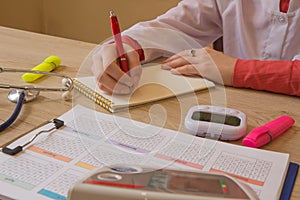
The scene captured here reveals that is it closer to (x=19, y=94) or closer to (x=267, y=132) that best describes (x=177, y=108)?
(x=267, y=132)

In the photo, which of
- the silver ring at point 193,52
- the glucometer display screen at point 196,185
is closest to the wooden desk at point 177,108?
the silver ring at point 193,52

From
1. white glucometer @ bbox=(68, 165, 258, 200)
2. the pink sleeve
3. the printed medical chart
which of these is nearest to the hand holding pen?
the printed medical chart

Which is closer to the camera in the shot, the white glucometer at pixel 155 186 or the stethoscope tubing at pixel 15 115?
the white glucometer at pixel 155 186

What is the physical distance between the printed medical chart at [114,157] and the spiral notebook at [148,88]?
6 centimetres

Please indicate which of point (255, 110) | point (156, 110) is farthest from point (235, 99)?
point (156, 110)

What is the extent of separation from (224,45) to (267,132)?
2.01ft

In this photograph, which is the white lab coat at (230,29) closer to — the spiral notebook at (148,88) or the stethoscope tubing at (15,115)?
the spiral notebook at (148,88)

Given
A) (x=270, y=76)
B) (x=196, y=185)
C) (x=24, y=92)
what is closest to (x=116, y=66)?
(x=24, y=92)

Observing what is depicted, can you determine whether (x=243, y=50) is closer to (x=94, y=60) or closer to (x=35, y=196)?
(x=94, y=60)

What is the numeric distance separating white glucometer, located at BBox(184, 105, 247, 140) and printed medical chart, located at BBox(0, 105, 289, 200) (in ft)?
0.05

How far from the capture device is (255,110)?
32.6 inches

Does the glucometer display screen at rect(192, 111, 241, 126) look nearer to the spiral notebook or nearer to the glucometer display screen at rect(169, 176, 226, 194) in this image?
the spiral notebook

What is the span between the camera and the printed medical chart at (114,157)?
23.2 inches

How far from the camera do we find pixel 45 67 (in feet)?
3.22
